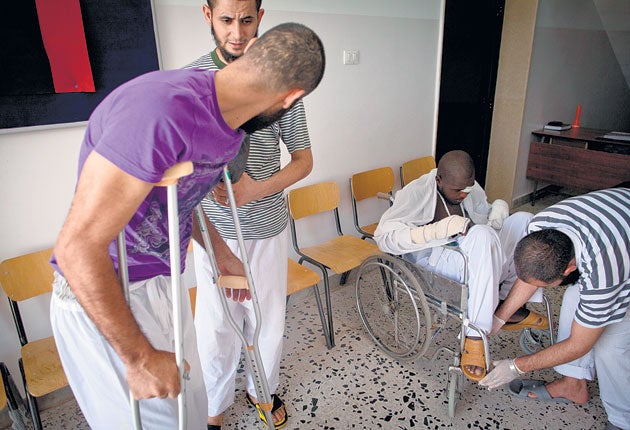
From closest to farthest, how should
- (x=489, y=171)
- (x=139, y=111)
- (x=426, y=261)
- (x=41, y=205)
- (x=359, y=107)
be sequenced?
1. (x=139, y=111)
2. (x=41, y=205)
3. (x=426, y=261)
4. (x=359, y=107)
5. (x=489, y=171)

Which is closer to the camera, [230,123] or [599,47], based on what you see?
[230,123]

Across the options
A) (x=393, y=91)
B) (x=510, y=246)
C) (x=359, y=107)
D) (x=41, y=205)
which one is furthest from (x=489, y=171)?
(x=41, y=205)

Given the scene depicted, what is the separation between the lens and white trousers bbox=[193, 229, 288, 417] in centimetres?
176

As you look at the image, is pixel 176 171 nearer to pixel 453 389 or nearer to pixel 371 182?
pixel 453 389

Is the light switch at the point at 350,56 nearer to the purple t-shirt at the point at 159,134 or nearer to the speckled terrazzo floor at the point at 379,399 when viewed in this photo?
the speckled terrazzo floor at the point at 379,399

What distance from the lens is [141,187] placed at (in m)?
0.73

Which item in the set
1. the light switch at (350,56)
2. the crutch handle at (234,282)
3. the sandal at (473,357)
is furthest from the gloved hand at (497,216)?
the crutch handle at (234,282)

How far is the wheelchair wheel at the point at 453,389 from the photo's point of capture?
191 cm

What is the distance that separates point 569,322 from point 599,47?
4379mm

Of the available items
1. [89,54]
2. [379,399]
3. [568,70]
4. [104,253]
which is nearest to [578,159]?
[568,70]

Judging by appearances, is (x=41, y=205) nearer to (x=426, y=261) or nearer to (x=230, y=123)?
(x=230, y=123)

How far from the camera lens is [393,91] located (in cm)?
314

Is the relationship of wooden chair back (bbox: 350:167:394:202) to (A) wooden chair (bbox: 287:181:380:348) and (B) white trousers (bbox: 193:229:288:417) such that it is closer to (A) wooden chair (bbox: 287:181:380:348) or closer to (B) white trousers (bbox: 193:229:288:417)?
(A) wooden chair (bbox: 287:181:380:348)

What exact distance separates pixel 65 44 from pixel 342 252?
1741 millimetres
